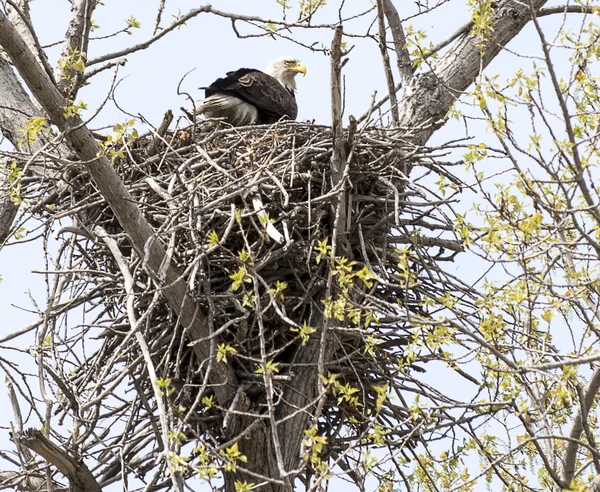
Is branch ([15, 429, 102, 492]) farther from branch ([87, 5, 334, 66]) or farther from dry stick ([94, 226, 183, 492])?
branch ([87, 5, 334, 66])

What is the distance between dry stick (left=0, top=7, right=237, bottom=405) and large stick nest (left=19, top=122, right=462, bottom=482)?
83 millimetres

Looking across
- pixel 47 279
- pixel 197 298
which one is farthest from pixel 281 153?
pixel 47 279

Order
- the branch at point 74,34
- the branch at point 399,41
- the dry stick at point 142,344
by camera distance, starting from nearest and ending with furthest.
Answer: the dry stick at point 142,344, the branch at point 399,41, the branch at point 74,34

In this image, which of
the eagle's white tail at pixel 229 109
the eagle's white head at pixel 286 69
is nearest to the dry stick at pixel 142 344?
the eagle's white tail at pixel 229 109

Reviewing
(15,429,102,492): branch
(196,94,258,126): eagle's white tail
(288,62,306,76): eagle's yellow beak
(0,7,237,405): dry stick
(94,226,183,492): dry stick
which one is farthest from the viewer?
(288,62,306,76): eagle's yellow beak

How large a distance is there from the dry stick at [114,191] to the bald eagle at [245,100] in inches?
95.4

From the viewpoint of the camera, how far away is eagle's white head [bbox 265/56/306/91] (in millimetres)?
8336

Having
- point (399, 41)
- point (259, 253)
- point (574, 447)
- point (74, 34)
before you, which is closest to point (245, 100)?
point (74, 34)

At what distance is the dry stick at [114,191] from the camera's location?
13.6 ft

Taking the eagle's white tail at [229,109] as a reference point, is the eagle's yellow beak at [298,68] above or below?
above

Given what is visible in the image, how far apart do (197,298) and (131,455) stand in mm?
1064

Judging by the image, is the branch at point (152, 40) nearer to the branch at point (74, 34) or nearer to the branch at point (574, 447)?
the branch at point (74, 34)

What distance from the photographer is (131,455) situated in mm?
5004

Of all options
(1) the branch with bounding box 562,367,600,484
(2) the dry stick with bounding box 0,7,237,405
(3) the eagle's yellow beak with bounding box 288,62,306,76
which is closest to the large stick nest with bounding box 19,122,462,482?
(2) the dry stick with bounding box 0,7,237,405
